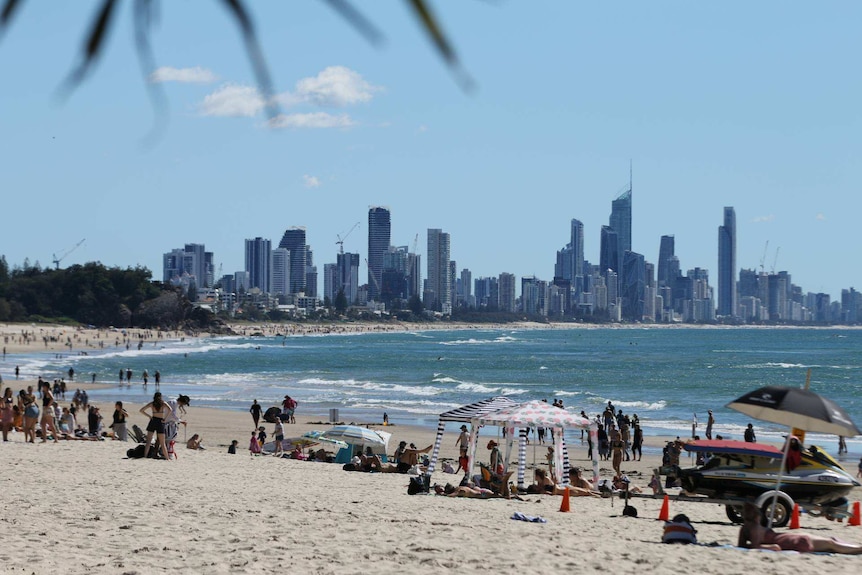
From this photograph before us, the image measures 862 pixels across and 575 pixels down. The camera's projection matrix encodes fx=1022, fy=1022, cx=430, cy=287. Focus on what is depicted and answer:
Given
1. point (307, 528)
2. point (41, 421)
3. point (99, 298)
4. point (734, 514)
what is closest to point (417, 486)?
point (734, 514)

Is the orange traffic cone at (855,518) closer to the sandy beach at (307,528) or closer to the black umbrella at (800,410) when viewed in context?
the sandy beach at (307,528)

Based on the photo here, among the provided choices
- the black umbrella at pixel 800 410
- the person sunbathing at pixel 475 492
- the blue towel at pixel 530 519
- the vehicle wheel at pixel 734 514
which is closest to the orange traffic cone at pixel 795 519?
the vehicle wheel at pixel 734 514

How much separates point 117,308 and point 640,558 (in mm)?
165574

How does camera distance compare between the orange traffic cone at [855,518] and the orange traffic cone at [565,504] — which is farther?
the orange traffic cone at [565,504]

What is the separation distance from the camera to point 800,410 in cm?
1040

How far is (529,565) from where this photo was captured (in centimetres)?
870

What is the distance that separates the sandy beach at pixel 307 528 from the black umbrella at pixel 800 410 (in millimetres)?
1358

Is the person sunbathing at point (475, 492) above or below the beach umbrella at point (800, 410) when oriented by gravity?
below

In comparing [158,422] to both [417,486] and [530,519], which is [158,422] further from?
[530,519]

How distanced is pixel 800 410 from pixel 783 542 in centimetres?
134

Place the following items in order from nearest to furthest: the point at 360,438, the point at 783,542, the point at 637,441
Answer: the point at 783,542 → the point at 360,438 → the point at 637,441

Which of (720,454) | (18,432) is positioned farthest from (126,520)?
(18,432)

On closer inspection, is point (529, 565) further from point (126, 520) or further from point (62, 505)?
point (62, 505)

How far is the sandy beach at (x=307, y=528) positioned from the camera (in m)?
8.68
